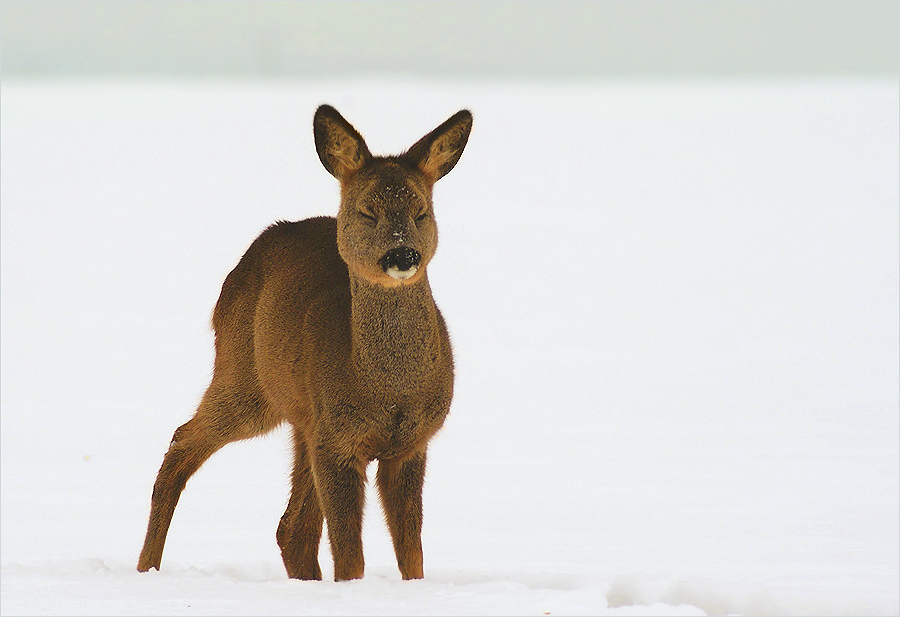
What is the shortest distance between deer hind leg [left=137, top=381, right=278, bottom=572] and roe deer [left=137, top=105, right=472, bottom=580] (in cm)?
1

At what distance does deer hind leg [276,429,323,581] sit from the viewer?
6645 millimetres

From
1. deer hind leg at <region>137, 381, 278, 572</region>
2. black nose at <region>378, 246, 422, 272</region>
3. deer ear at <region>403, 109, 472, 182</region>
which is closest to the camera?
black nose at <region>378, 246, 422, 272</region>

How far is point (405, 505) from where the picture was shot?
19.9 ft

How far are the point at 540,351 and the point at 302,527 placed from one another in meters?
6.95

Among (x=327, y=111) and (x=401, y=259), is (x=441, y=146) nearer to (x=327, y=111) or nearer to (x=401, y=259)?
(x=327, y=111)

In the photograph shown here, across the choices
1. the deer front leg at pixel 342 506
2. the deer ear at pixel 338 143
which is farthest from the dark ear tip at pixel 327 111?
the deer front leg at pixel 342 506

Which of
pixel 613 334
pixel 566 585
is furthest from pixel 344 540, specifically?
pixel 613 334

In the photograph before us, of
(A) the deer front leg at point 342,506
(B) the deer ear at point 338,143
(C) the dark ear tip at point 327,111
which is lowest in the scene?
(A) the deer front leg at point 342,506

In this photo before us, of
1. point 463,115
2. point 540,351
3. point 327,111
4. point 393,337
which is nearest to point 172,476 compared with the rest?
point 393,337

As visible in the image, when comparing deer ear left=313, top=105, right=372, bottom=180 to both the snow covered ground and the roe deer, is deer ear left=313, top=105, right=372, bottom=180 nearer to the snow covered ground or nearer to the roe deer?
the roe deer

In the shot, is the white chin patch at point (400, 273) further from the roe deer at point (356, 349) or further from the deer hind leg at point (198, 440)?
the deer hind leg at point (198, 440)

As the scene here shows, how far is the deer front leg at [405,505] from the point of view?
19.9ft

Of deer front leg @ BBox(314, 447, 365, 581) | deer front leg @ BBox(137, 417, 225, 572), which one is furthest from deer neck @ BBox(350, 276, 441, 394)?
deer front leg @ BBox(137, 417, 225, 572)

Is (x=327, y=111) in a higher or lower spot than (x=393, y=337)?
higher
